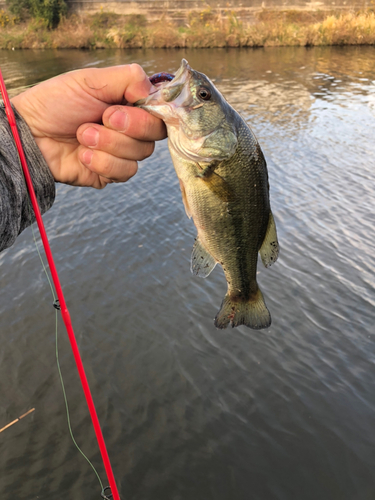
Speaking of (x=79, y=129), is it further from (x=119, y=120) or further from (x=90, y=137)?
(x=119, y=120)

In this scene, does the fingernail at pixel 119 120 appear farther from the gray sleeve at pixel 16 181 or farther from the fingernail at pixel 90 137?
the gray sleeve at pixel 16 181

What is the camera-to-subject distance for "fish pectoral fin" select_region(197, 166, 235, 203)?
7.14ft

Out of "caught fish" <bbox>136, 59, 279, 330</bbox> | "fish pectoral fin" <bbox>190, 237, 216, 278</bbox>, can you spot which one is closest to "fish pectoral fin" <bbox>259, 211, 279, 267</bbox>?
"caught fish" <bbox>136, 59, 279, 330</bbox>

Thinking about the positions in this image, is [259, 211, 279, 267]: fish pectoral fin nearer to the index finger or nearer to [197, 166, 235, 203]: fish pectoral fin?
[197, 166, 235, 203]: fish pectoral fin

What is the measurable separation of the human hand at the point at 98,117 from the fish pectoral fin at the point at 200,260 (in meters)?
0.68

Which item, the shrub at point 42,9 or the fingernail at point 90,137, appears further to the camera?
the shrub at point 42,9

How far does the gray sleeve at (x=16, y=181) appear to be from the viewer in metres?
2.12

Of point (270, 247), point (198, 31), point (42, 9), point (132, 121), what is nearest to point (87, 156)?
point (132, 121)

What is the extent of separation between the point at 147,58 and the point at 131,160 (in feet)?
87.1

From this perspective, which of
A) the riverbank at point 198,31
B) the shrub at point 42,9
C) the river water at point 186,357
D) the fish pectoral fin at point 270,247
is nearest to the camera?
the fish pectoral fin at point 270,247

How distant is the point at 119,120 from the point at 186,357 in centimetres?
404

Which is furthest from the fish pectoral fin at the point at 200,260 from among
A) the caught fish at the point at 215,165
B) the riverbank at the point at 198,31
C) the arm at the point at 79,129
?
the riverbank at the point at 198,31

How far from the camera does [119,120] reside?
91.0 inches

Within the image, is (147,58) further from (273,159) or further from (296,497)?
(296,497)
